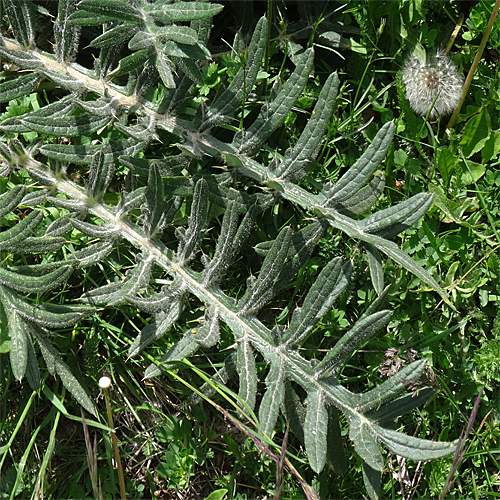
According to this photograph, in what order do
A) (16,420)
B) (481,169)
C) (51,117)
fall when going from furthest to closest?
(481,169) → (16,420) → (51,117)

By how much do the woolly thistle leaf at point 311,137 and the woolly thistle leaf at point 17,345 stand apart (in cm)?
131

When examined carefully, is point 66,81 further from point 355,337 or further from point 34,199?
point 355,337

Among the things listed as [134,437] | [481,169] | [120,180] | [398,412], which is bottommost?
Result: [134,437]

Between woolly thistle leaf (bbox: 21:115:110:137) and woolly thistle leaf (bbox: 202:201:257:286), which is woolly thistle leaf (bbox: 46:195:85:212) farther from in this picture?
woolly thistle leaf (bbox: 202:201:257:286)

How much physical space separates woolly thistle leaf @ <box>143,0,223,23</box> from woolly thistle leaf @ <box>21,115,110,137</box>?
0.61 metres

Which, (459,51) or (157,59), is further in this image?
(459,51)

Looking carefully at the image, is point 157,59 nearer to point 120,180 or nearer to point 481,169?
point 120,180

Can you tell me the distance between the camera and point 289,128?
3057 millimetres

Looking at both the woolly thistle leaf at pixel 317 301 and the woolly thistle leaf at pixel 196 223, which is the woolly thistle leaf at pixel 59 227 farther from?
the woolly thistle leaf at pixel 317 301

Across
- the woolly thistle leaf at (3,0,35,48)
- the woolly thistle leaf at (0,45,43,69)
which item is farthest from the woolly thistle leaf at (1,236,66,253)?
the woolly thistle leaf at (3,0,35,48)

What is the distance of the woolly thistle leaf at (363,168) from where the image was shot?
2410 mm

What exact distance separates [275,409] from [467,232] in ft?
4.93

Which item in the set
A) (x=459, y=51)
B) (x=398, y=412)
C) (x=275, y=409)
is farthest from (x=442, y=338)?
(x=459, y=51)

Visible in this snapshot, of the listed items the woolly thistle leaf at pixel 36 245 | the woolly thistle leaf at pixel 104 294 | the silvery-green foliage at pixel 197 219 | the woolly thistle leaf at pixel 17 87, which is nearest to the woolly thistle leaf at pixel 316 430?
the silvery-green foliage at pixel 197 219
